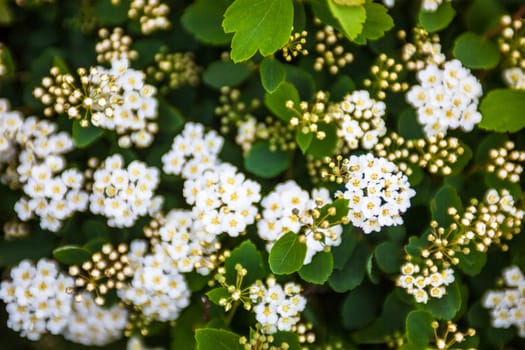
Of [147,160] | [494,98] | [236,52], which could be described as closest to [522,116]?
[494,98]

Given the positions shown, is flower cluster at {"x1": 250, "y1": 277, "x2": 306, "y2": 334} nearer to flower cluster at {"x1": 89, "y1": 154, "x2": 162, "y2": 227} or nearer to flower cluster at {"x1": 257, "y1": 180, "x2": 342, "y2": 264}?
flower cluster at {"x1": 257, "y1": 180, "x2": 342, "y2": 264}

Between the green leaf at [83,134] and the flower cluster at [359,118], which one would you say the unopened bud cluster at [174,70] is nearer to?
the green leaf at [83,134]

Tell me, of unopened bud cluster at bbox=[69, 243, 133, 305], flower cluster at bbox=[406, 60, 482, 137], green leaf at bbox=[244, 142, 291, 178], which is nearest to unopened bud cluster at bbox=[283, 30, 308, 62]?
green leaf at bbox=[244, 142, 291, 178]

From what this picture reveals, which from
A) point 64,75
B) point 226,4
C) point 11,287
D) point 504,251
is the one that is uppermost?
point 226,4

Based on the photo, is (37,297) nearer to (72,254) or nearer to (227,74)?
(72,254)

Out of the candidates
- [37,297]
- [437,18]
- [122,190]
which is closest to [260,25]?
[437,18]

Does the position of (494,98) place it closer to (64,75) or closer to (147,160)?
(147,160)
